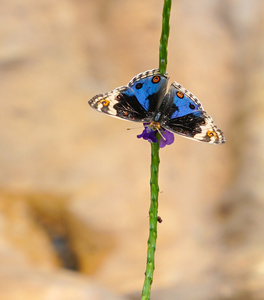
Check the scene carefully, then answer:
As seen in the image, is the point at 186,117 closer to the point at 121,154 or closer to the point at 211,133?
the point at 211,133

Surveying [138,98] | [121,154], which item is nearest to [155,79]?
[138,98]

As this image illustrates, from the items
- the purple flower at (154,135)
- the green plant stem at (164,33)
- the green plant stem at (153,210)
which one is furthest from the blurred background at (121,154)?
the green plant stem at (164,33)

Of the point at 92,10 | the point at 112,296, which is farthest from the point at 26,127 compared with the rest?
the point at 112,296

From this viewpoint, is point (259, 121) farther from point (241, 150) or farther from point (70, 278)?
point (70, 278)

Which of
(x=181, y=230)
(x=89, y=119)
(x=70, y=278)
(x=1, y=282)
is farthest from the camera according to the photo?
(x=89, y=119)

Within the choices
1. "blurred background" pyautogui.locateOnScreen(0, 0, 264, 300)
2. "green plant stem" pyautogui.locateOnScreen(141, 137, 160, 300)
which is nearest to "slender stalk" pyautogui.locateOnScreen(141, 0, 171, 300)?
"green plant stem" pyautogui.locateOnScreen(141, 137, 160, 300)

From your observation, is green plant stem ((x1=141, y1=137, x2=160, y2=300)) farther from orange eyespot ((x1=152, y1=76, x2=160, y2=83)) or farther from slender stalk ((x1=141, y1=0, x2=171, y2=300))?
orange eyespot ((x1=152, y1=76, x2=160, y2=83))
